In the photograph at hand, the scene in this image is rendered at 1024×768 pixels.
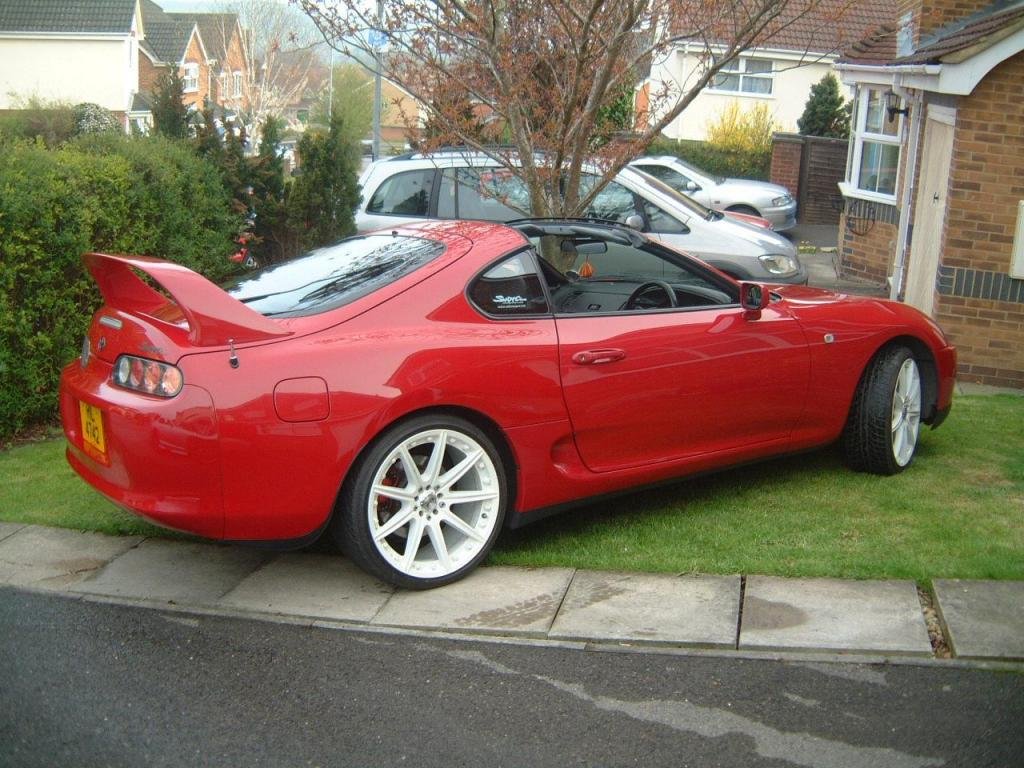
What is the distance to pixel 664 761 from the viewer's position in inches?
144

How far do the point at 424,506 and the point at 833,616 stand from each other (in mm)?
1715

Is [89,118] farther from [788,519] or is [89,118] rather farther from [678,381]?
[788,519]

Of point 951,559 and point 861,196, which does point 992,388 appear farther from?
point 861,196

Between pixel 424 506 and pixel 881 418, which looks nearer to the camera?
pixel 424 506

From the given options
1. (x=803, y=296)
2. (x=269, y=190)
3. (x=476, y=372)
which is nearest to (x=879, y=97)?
(x=269, y=190)

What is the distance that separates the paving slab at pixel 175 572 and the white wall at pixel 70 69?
149ft

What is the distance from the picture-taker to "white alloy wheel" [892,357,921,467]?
654 centimetres

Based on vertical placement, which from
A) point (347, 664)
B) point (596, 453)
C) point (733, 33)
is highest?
point (733, 33)

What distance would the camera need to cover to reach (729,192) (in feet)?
68.6

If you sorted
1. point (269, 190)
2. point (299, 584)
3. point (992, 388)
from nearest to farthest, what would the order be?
point (299, 584)
point (992, 388)
point (269, 190)

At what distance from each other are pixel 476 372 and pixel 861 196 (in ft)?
43.2

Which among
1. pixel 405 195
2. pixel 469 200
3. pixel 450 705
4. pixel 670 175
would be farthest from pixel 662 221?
pixel 670 175

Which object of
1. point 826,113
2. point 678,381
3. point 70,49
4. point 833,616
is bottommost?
point 833,616

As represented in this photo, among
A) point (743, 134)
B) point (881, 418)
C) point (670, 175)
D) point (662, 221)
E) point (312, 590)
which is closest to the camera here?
point (312, 590)
